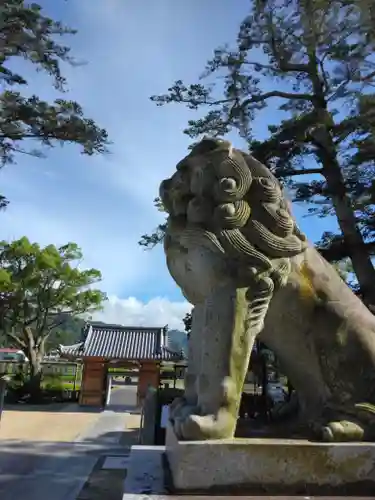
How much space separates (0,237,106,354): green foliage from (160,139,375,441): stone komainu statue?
17044 mm

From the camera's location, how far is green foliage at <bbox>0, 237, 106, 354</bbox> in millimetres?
18672

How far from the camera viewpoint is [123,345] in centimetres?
2003

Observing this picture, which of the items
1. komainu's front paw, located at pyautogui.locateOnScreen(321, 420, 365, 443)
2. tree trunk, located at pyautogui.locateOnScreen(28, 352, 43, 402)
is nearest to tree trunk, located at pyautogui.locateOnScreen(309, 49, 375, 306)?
komainu's front paw, located at pyautogui.locateOnScreen(321, 420, 365, 443)

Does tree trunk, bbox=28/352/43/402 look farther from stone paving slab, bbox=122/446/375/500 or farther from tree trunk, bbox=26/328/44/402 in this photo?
stone paving slab, bbox=122/446/375/500

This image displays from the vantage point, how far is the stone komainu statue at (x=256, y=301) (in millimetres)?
1806

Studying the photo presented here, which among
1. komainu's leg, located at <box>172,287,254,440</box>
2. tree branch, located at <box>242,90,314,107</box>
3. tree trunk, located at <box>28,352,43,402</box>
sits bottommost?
komainu's leg, located at <box>172,287,254,440</box>

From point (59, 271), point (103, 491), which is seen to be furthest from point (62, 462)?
point (59, 271)

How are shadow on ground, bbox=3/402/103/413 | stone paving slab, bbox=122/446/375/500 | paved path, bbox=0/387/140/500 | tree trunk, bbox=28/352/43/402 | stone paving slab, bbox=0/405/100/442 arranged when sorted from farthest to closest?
tree trunk, bbox=28/352/43/402, shadow on ground, bbox=3/402/103/413, stone paving slab, bbox=0/405/100/442, paved path, bbox=0/387/140/500, stone paving slab, bbox=122/446/375/500

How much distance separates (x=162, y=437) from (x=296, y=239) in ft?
18.6

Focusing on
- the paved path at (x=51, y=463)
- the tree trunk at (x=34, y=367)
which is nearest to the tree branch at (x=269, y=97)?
the paved path at (x=51, y=463)

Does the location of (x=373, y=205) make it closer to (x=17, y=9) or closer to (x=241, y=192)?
(x=241, y=192)

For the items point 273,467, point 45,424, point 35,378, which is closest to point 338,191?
point 273,467

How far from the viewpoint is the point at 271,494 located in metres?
1.58

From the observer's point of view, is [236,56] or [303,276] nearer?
[303,276]
